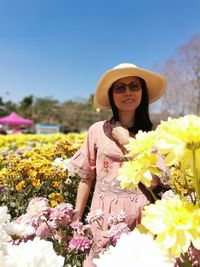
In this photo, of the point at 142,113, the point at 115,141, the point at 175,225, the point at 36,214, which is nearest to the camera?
the point at 175,225

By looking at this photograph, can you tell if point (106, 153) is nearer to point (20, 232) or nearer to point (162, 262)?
point (20, 232)

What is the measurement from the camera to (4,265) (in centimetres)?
68

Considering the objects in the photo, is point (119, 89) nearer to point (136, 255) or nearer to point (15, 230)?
point (15, 230)

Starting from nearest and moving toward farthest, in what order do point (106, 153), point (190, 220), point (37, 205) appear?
1. point (190, 220)
2. point (37, 205)
3. point (106, 153)

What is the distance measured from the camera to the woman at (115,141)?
2.09 metres

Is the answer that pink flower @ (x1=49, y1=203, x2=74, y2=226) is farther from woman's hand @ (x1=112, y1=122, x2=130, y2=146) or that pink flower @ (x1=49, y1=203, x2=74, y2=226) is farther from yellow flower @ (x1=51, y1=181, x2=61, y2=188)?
yellow flower @ (x1=51, y1=181, x2=61, y2=188)

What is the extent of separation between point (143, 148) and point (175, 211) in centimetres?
15

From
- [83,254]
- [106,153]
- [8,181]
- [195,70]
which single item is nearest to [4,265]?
[83,254]

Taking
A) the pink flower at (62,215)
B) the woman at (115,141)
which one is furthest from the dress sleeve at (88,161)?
the pink flower at (62,215)

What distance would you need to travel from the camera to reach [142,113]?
227 cm

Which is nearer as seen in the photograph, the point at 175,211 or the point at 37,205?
the point at 175,211

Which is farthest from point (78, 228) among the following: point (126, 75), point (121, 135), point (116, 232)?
point (126, 75)

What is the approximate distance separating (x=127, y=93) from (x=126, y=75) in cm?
11

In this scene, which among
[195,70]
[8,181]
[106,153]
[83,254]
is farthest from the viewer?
[195,70]
